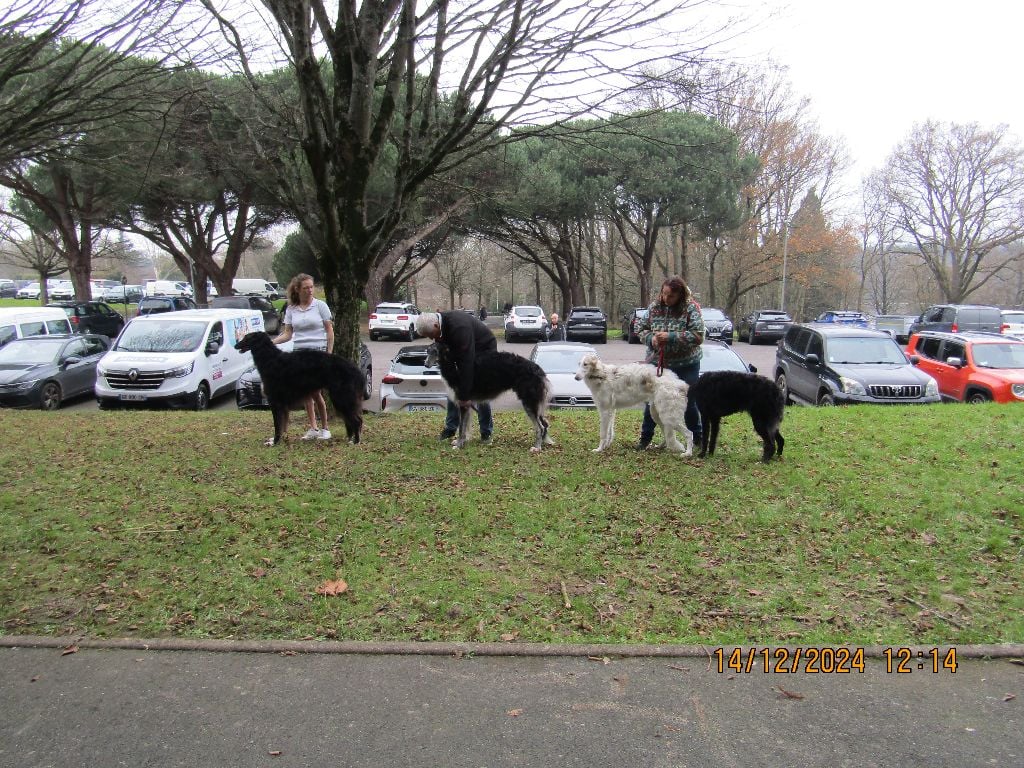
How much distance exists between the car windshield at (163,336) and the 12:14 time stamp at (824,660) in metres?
A: 12.8

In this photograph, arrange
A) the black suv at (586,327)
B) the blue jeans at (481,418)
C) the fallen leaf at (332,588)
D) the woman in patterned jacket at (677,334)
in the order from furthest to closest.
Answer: the black suv at (586,327) → the blue jeans at (481,418) → the woman in patterned jacket at (677,334) → the fallen leaf at (332,588)

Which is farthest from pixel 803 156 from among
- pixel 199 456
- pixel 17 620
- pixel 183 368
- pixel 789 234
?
pixel 17 620

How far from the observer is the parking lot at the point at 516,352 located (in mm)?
14086

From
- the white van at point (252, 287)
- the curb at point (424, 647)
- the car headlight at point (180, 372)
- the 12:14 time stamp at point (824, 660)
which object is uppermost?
the white van at point (252, 287)

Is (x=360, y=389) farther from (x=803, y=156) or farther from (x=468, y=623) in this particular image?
(x=803, y=156)

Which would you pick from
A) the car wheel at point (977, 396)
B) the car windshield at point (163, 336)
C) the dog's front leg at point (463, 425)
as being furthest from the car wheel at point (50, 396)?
the car wheel at point (977, 396)

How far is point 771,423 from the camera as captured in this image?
688cm

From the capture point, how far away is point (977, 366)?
1303 cm

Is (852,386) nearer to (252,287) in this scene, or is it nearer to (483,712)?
(483,712)

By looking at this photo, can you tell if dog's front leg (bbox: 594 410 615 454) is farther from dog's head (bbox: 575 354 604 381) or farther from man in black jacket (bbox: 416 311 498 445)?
man in black jacket (bbox: 416 311 498 445)

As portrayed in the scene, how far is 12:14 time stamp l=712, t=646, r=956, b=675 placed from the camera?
11.9 feet

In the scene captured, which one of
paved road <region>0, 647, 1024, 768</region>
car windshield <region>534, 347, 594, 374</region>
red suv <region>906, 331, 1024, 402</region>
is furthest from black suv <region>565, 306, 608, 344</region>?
paved road <region>0, 647, 1024, 768</region>

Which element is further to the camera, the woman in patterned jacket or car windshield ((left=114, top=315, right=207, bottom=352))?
car windshield ((left=114, top=315, right=207, bottom=352))

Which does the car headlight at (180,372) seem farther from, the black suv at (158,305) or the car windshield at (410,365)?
the black suv at (158,305)
